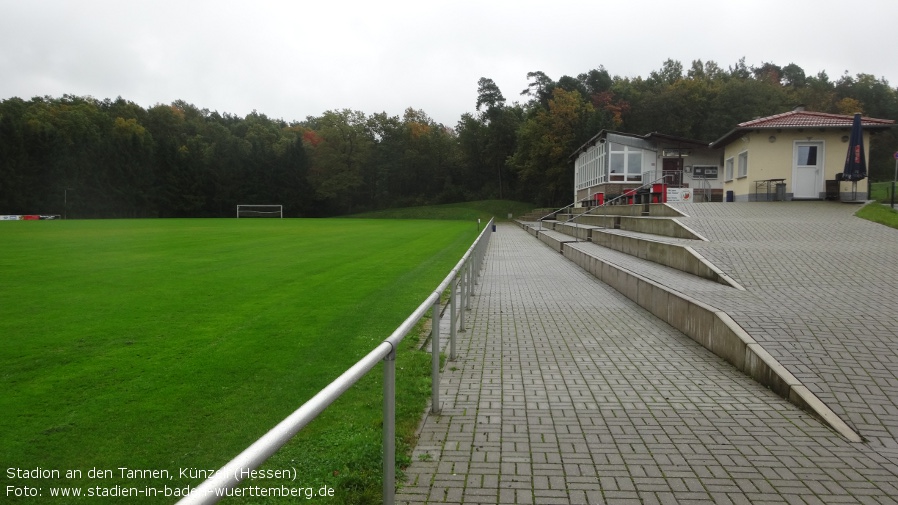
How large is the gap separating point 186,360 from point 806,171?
82.9 feet

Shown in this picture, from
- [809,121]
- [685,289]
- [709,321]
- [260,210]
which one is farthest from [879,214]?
[260,210]

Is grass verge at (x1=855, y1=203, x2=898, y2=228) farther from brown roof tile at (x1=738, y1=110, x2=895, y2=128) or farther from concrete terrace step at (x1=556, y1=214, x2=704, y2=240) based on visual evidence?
concrete terrace step at (x1=556, y1=214, x2=704, y2=240)

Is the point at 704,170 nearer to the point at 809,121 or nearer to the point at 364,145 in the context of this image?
the point at 809,121

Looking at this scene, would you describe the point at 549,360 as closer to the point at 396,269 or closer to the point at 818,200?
the point at 396,269

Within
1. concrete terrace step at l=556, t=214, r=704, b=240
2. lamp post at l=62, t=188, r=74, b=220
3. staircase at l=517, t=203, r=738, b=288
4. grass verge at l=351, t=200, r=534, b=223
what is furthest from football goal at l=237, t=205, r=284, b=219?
concrete terrace step at l=556, t=214, r=704, b=240

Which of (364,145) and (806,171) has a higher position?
(364,145)

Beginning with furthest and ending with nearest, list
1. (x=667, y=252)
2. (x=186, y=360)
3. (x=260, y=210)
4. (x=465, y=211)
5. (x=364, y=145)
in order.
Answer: (x=364, y=145), (x=260, y=210), (x=465, y=211), (x=667, y=252), (x=186, y=360)

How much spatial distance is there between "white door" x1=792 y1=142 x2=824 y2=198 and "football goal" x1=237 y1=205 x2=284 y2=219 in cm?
Result: 5769

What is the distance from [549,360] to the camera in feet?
24.0

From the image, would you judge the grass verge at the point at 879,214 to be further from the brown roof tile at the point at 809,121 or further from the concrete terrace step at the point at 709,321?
the concrete terrace step at the point at 709,321

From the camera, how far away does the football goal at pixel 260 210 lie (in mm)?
72688

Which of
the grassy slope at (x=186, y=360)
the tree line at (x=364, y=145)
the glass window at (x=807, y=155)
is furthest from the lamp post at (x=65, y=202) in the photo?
the glass window at (x=807, y=155)

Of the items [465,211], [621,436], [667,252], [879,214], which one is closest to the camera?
[621,436]

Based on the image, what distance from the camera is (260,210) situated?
75.2 meters
